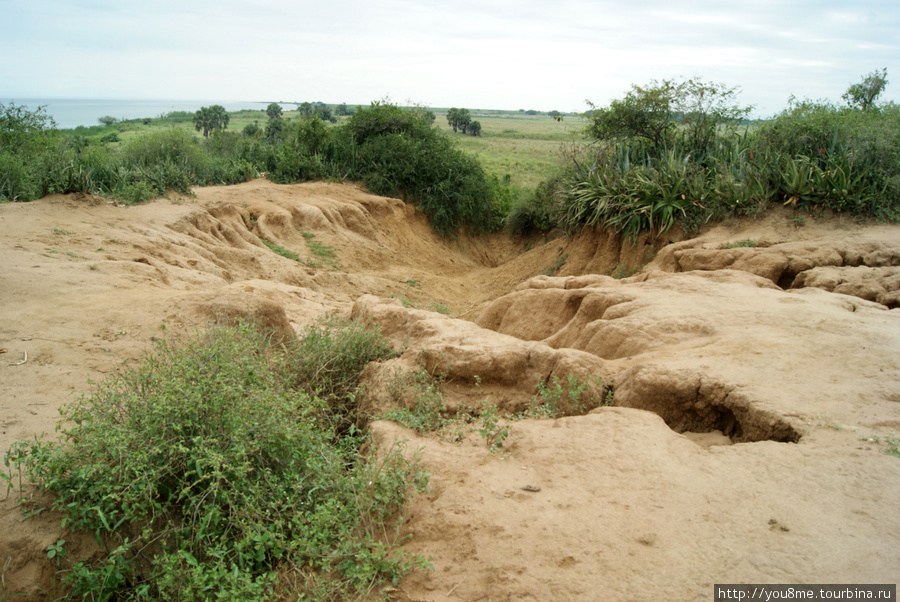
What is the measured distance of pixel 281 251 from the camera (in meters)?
11.2

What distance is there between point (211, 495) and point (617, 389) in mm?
2827

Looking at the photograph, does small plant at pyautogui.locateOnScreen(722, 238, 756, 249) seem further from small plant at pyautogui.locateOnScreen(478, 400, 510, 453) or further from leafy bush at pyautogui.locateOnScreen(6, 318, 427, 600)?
leafy bush at pyautogui.locateOnScreen(6, 318, 427, 600)

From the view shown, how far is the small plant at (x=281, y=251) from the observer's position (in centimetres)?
1116

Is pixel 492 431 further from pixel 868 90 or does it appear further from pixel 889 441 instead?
pixel 868 90

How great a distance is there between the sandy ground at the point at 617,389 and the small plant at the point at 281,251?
1.66 metres

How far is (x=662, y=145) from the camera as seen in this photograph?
39.7ft

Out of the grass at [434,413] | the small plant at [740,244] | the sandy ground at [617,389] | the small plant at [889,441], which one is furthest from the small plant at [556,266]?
the small plant at [889,441]

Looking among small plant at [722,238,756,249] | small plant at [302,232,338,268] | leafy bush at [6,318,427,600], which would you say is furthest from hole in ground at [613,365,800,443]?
small plant at [302,232,338,268]

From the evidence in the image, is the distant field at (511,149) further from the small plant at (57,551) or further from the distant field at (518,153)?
the small plant at (57,551)

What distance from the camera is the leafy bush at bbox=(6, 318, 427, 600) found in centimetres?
260

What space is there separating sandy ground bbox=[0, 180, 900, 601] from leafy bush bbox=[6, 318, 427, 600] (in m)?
0.20

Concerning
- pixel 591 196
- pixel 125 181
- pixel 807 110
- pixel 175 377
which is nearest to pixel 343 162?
pixel 125 181

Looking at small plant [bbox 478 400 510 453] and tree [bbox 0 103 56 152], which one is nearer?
small plant [bbox 478 400 510 453]

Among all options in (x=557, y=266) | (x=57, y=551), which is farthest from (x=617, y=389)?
(x=557, y=266)
